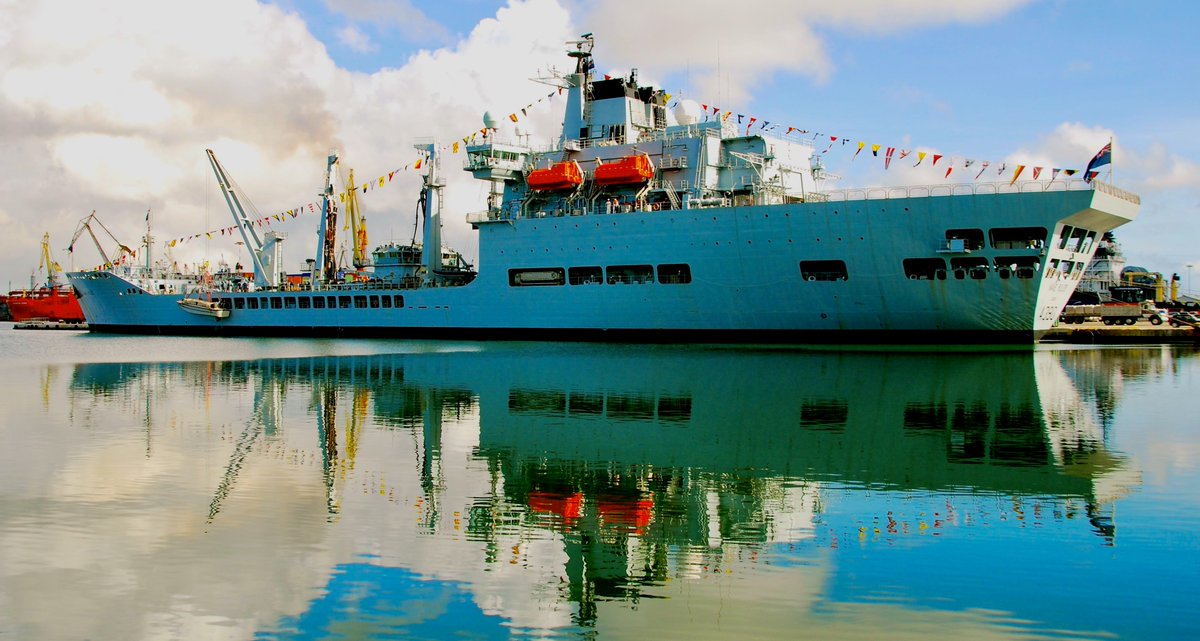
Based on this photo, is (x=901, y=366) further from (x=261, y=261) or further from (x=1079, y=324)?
(x=261, y=261)

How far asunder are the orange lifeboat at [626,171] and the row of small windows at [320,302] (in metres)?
13.5

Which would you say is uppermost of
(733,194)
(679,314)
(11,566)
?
(733,194)

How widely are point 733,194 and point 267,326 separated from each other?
28.8 metres

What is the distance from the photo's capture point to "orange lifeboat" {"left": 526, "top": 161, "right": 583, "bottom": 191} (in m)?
39.7

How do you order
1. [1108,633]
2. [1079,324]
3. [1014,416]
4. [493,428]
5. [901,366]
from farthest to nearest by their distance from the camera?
1. [1079,324]
2. [901,366]
3. [1014,416]
4. [493,428]
5. [1108,633]

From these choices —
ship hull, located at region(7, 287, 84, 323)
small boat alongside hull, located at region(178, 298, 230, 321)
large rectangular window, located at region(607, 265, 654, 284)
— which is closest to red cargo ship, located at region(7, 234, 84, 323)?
ship hull, located at region(7, 287, 84, 323)

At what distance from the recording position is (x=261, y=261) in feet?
182

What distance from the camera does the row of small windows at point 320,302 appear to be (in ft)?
156

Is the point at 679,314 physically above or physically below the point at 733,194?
below

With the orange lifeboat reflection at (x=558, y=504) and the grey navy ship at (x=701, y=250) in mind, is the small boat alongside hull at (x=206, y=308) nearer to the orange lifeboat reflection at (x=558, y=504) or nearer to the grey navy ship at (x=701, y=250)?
the grey navy ship at (x=701, y=250)

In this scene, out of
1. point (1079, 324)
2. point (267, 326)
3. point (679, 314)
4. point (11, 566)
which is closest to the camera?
point (11, 566)

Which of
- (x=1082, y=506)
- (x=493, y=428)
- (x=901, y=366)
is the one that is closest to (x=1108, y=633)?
(x=1082, y=506)

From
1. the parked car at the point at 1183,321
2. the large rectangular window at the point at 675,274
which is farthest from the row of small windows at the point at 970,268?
the parked car at the point at 1183,321

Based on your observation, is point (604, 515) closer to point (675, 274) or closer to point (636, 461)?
point (636, 461)
